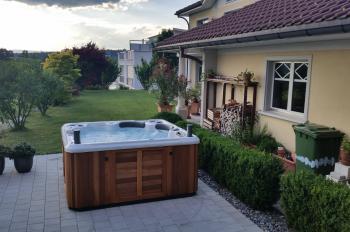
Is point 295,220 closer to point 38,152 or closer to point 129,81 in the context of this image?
point 38,152

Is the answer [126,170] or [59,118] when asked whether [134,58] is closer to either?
[59,118]

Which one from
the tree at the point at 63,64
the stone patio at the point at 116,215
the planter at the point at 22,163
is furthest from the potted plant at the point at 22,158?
the tree at the point at 63,64

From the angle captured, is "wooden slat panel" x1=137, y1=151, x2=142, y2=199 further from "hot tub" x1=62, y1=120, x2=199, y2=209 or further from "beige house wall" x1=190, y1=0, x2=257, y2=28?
"beige house wall" x1=190, y1=0, x2=257, y2=28

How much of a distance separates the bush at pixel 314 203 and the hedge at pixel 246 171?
57cm

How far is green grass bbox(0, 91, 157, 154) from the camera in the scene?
1218 cm

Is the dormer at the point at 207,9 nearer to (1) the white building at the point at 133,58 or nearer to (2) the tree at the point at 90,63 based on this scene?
(2) the tree at the point at 90,63

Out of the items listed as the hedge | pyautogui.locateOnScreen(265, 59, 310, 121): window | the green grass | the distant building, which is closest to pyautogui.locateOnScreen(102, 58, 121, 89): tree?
the distant building

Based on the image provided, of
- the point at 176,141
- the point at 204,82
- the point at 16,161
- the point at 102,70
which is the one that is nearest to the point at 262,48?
the point at 204,82

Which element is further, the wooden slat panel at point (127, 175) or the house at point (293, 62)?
the house at point (293, 62)

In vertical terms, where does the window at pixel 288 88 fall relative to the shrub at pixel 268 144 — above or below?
above

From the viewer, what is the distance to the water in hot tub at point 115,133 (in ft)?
29.7

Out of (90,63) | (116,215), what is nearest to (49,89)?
(116,215)

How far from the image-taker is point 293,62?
8742 millimetres

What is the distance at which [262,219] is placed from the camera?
6.06 meters
